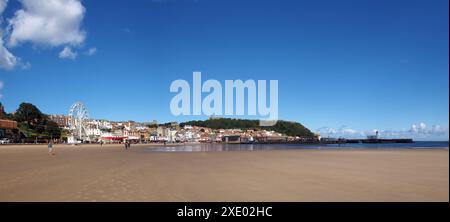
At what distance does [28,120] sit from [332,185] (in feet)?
387

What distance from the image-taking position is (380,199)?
891 centimetres

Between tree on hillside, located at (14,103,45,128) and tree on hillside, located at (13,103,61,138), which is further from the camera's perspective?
tree on hillside, located at (14,103,45,128)

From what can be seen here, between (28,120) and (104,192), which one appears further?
(28,120)

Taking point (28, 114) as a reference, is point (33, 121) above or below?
below

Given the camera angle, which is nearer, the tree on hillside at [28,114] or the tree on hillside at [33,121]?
the tree on hillside at [33,121]

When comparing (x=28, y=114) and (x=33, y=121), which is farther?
(x=33, y=121)
